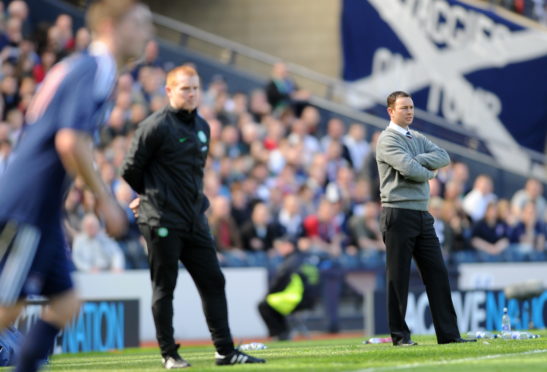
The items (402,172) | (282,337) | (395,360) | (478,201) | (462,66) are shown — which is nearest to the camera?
(395,360)

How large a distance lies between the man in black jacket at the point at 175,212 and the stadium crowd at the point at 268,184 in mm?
7136

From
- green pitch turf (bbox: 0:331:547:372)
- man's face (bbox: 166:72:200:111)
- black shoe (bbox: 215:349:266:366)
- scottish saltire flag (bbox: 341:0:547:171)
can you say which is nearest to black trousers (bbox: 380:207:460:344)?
green pitch turf (bbox: 0:331:547:372)

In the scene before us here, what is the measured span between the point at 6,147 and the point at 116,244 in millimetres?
2169

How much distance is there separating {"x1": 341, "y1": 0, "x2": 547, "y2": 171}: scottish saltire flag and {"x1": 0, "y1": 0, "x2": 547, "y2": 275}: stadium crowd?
301 centimetres

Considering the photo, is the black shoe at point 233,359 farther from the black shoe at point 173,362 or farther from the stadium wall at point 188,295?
the stadium wall at point 188,295

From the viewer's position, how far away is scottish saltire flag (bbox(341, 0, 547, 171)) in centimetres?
2600

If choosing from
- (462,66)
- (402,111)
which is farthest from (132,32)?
(462,66)

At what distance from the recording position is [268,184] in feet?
66.5

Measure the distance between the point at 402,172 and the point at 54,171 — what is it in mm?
4579

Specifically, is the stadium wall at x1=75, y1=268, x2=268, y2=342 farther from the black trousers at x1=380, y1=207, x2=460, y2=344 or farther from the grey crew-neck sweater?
the grey crew-neck sweater

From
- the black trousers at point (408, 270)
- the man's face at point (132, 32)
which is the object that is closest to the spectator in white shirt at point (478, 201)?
the black trousers at point (408, 270)

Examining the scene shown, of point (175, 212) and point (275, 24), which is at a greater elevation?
point (275, 24)

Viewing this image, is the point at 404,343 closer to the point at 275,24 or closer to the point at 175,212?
the point at 175,212

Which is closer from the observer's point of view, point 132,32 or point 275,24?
point 132,32
